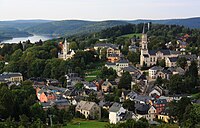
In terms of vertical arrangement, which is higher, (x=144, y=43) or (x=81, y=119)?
(x=144, y=43)

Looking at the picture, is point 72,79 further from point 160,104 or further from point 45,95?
point 160,104

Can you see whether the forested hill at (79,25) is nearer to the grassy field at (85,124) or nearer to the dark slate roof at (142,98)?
the dark slate roof at (142,98)

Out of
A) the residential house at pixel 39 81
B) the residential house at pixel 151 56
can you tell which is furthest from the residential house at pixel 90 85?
the residential house at pixel 151 56

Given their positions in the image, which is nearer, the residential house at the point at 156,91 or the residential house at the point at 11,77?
the residential house at the point at 156,91

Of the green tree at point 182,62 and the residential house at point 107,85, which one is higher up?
the green tree at point 182,62

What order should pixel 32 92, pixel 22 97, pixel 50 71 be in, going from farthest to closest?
pixel 50 71 < pixel 32 92 < pixel 22 97

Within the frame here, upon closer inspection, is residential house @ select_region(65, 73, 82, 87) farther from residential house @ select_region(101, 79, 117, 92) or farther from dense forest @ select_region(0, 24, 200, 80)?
residential house @ select_region(101, 79, 117, 92)

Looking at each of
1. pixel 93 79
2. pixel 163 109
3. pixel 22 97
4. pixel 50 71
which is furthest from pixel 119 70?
pixel 22 97

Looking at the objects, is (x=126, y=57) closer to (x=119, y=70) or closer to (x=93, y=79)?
→ (x=119, y=70)
